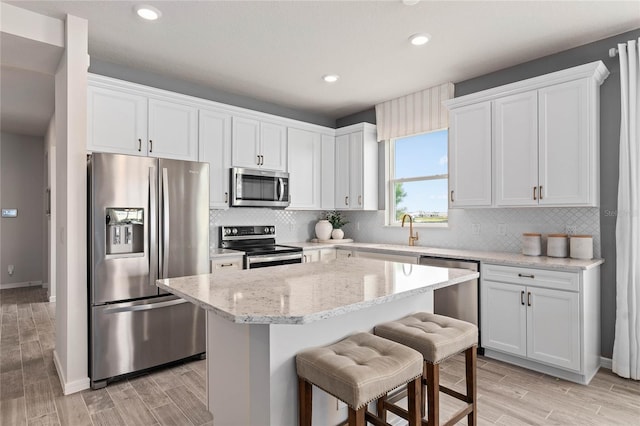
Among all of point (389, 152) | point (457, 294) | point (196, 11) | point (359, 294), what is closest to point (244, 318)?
point (359, 294)

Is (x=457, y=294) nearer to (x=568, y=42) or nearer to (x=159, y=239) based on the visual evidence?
(x=568, y=42)

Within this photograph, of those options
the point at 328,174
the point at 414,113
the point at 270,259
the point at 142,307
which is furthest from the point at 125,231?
the point at 414,113

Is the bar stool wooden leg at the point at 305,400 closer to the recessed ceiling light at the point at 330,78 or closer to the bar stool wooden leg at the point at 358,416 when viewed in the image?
the bar stool wooden leg at the point at 358,416

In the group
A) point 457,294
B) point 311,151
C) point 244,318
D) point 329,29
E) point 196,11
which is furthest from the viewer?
point 311,151

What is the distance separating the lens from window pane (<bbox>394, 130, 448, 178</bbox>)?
432cm

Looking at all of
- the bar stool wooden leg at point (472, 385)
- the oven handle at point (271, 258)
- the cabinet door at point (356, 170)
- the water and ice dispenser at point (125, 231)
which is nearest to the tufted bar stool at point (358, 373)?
the bar stool wooden leg at point (472, 385)

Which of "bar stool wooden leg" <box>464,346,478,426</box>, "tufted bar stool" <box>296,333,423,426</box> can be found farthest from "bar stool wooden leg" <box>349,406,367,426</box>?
"bar stool wooden leg" <box>464,346,478,426</box>

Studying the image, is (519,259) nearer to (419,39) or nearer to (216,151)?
(419,39)

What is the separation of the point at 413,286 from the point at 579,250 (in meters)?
2.07

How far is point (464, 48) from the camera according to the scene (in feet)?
10.5

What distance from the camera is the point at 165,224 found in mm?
3078

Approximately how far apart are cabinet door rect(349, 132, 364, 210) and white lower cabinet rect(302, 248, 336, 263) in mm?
704

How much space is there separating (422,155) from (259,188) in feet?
6.78

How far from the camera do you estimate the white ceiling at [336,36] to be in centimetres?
260
